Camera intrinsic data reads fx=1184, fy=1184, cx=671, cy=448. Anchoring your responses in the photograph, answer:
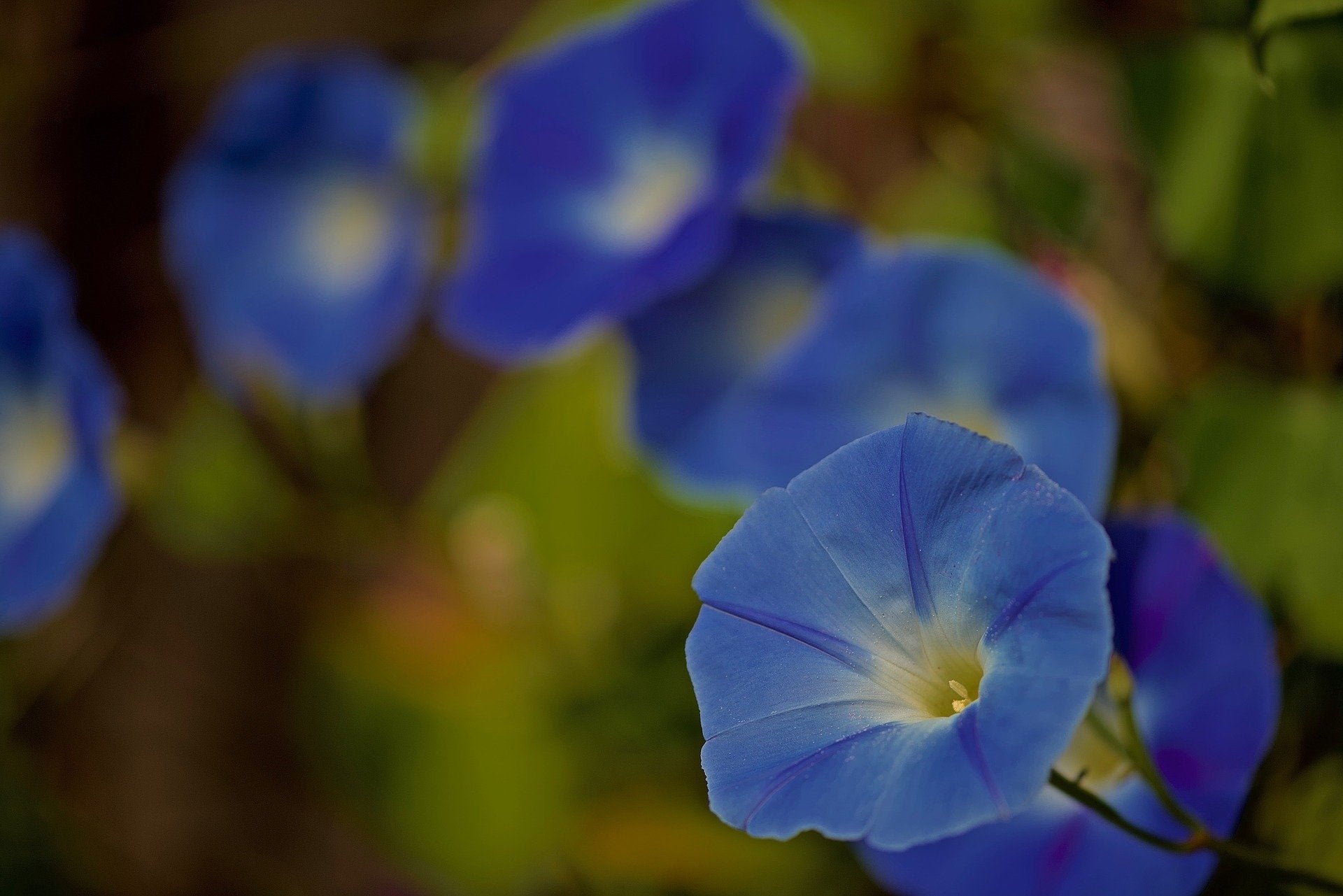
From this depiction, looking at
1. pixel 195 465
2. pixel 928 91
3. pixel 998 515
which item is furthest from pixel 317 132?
pixel 998 515

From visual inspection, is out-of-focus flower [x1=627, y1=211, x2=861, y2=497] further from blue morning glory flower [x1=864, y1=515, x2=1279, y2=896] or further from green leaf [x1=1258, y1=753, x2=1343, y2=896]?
green leaf [x1=1258, y1=753, x2=1343, y2=896]

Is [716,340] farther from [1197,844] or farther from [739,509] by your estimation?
[1197,844]

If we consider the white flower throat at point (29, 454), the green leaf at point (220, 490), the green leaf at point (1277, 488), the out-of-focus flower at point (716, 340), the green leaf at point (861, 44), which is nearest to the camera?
the green leaf at point (1277, 488)

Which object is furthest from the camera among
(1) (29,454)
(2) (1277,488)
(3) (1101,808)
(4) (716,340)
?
(1) (29,454)

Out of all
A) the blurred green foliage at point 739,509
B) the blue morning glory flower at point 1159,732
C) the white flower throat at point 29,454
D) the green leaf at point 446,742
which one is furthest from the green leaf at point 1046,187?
the white flower throat at point 29,454

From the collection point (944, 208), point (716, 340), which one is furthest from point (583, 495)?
point (944, 208)

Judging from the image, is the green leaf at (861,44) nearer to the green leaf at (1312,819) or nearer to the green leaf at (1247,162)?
the green leaf at (1247,162)

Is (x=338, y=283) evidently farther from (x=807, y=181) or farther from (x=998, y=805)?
(x=998, y=805)
